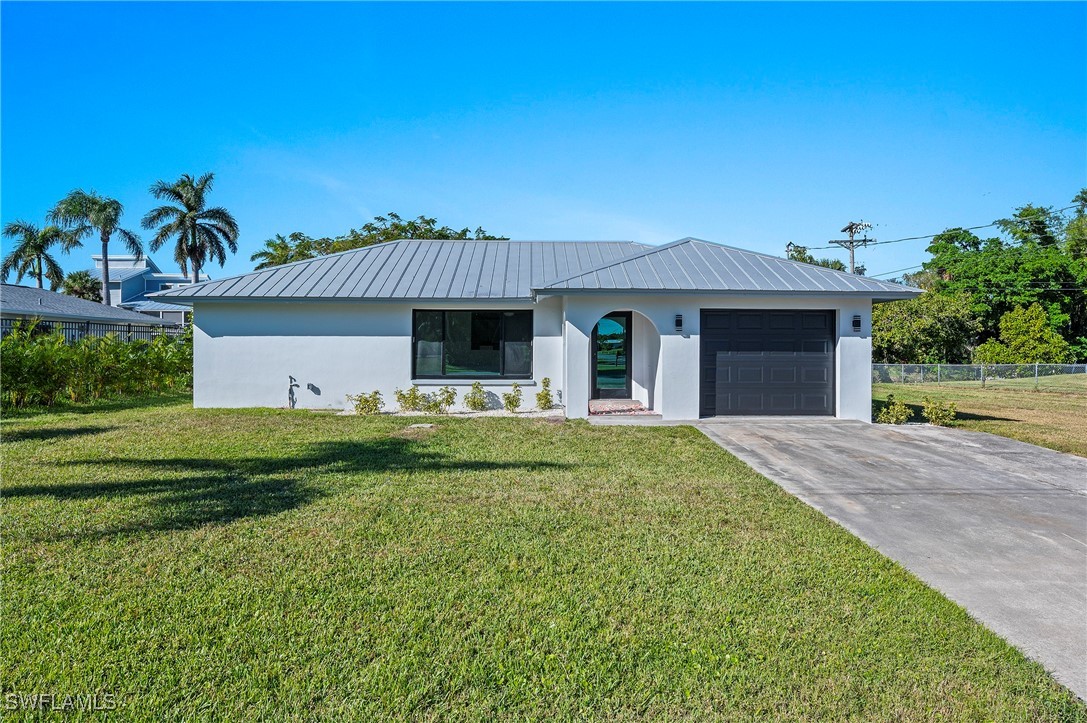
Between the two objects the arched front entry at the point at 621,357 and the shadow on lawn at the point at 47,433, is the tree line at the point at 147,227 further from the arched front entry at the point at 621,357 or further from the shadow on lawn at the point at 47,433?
the arched front entry at the point at 621,357

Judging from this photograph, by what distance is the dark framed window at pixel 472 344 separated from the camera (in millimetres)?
13055

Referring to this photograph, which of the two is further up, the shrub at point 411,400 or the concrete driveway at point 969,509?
the shrub at point 411,400

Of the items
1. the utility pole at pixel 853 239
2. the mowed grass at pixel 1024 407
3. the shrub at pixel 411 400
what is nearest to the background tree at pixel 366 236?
the utility pole at pixel 853 239

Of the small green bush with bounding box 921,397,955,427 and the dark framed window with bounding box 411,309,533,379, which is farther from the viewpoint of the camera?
the dark framed window with bounding box 411,309,533,379

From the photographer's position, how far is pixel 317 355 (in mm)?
12953

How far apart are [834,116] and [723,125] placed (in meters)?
3.51

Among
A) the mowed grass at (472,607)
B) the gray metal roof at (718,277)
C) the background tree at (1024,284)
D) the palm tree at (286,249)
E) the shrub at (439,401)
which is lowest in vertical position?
the mowed grass at (472,607)

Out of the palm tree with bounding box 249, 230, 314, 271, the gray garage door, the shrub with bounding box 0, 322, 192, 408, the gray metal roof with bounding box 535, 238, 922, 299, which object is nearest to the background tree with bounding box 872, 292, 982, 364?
the gray metal roof with bounding box 535, 238, 922, 299

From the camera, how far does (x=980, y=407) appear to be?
15.2m

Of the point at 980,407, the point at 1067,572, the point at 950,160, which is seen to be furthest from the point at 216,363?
the point at 950,160

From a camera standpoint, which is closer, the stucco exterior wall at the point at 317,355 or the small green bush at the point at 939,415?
the small green bush at the point at 939,415

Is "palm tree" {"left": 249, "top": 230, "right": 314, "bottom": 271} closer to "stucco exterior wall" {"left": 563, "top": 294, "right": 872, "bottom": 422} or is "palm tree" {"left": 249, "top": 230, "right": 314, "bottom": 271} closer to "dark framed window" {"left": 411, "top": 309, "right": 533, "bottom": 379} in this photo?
"dark framed window" {"left": 411, "top": 309, "right": 533, "bottom": 379}

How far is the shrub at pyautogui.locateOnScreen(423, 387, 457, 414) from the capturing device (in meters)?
12.6

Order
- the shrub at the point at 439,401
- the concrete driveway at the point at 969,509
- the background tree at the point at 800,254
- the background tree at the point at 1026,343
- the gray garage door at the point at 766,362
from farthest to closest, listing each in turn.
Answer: the background tree at the point at 800,254 → the background tree at the point at 1026,343 → the shrub at the point at 439,401 → the gray garage door at the point at 766,362 → the concrete driveway at the point at 969,509
